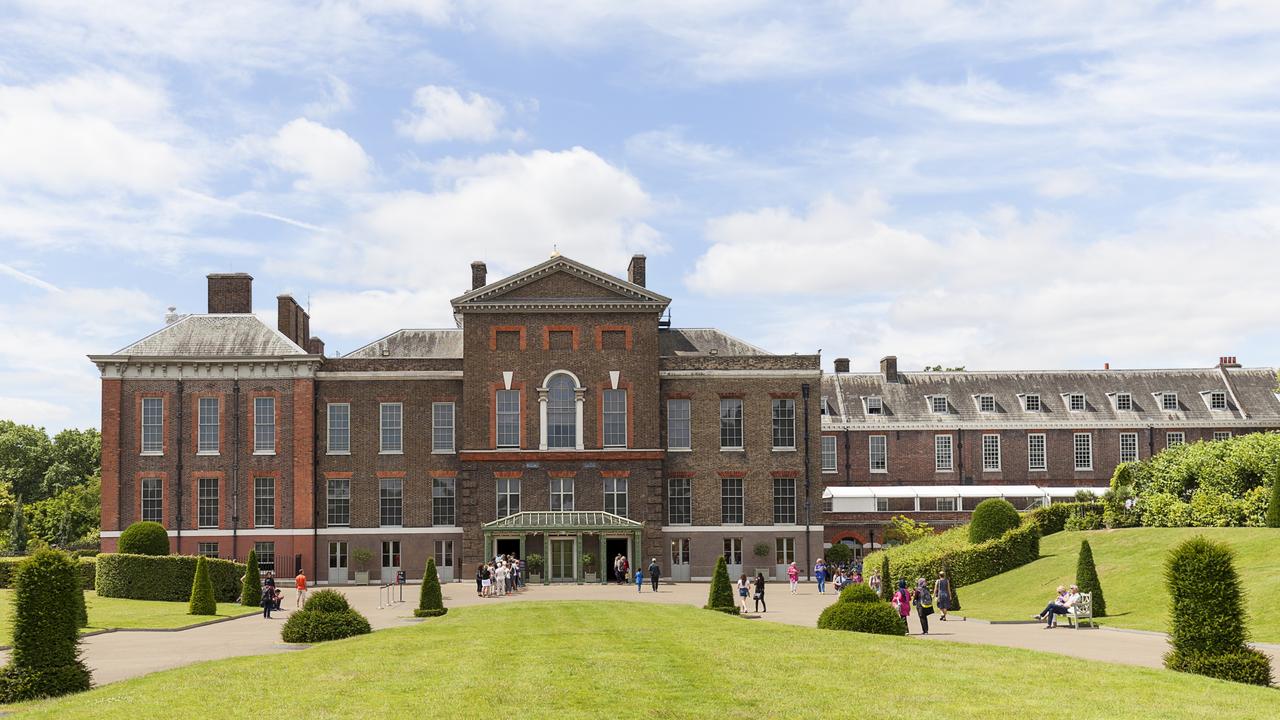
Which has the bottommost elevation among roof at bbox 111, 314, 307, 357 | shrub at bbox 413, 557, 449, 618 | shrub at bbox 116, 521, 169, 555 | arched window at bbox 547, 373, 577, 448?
shrub at bbox 413, 557, 449, 618

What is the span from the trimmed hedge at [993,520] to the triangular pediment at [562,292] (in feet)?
58.7

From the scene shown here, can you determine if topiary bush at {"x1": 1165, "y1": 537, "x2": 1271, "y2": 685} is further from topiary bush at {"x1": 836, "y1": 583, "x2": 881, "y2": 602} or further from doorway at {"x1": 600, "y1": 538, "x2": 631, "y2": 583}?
doorway at {"x1": 600, "y1": 538, "x2": 631, "y2": 583}

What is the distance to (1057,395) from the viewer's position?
249 ft

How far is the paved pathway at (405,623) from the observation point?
25.1 metres

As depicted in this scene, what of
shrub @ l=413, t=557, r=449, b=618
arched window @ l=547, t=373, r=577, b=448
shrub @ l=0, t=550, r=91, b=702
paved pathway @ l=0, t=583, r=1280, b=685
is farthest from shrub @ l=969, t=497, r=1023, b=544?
shrub @ l=0, t=550, r=91, b=702

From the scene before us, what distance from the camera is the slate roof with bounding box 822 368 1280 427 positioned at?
246 feet

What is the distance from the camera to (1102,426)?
74.3m

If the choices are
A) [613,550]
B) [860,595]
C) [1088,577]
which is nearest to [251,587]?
[613,550]

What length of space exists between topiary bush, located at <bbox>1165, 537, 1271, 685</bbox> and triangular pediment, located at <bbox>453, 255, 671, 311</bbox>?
3729 centimetres

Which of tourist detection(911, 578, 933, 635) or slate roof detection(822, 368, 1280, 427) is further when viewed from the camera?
slate roof detection(822, 368, 1280, 427)

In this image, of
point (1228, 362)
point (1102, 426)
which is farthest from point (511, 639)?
point (1228, 362)

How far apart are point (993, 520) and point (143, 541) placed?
112ft

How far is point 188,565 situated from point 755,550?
2618cm

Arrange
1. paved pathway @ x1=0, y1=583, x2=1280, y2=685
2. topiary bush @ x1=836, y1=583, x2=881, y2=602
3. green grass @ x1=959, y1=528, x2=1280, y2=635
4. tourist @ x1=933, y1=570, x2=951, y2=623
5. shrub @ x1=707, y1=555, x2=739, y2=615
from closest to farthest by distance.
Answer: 1. paved pathway @ x1=0, y1=583, x2=1280, y2=685
2. topiary bush @ x1=836, y1=583, x2=881, y2=602
3. green grass @ x1=959, y1=528, x2=1280, y2=635
4. tourist @ x1=933, y1=570, x2=951, y2=623
5. shrub @ x1=707, y1=555, x2=739, y2=615
